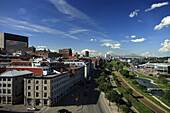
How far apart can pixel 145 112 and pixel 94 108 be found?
Result: 23.4 metres

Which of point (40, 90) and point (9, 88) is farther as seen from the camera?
point (9, 88)

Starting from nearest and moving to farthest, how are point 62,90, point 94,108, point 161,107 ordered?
1. point 94,108
2. point 161,107
3. point 62,90

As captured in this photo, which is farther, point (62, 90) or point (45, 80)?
point (62, 90)

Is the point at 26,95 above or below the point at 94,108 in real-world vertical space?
above

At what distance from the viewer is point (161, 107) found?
62594 millimetres

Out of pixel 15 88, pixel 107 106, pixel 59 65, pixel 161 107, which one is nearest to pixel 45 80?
pixel 15 88

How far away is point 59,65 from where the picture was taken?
102 meters

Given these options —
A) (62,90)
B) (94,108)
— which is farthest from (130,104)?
(62,90)

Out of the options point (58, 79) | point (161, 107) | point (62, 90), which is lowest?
point (161, 107)

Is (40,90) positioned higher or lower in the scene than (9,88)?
lower

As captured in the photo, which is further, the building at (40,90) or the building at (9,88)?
the building at (9,88)

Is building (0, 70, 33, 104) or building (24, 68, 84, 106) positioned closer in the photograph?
building (24, 68, 84, 106)

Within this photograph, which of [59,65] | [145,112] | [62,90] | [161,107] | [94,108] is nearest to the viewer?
[145,112]

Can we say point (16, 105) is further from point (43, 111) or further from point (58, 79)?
point (58, 79)
